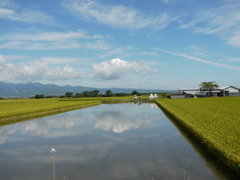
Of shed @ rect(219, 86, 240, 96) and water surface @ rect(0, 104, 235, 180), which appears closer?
water surface @ rect(0, 104, 235, 180)

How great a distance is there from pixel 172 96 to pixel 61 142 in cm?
6223

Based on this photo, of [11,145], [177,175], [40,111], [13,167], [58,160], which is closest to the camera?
[177,175]

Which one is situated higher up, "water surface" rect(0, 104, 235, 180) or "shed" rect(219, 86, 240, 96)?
"shed" rect(219, 86, 240, 96)

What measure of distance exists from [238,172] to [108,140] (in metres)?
6.93

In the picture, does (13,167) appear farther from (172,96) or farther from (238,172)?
(172,96)

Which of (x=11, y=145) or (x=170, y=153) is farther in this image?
(x=11, y=145)

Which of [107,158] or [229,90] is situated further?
[229,90]

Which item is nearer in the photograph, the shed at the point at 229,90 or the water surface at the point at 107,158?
the water surface at the point at 107,158

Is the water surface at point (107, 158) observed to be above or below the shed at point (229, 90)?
below

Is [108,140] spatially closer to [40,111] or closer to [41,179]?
[41,179]

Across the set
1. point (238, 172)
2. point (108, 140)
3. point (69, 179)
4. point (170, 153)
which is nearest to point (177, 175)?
point (238, 172)

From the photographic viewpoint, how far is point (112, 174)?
7.05 m

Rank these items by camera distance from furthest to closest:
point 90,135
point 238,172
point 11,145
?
1. point 90,135
2. point 11,145
3. point 238,172

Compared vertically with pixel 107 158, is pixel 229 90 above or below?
above
